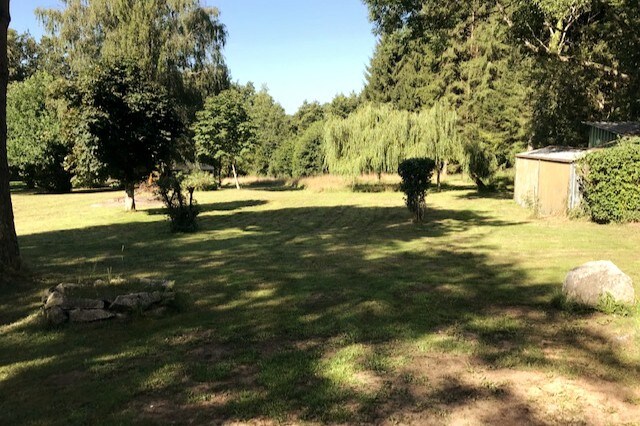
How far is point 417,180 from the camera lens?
50.9 ft

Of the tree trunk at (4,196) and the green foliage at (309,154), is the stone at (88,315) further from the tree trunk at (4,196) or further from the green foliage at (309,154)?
the green foliage at (309,154)

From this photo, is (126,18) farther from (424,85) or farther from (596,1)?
(424,85)

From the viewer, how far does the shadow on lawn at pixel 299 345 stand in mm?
3447

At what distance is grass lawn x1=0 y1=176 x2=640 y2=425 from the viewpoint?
3361mm

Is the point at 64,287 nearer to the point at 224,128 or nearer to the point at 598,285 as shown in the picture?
the point at 598,285

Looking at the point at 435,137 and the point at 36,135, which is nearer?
the point at 435,137

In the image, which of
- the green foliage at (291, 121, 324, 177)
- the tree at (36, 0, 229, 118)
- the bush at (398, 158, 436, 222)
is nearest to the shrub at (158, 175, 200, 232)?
the bush at (398, 158, 436, 222)

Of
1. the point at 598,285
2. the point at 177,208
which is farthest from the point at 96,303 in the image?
the point at 177,208

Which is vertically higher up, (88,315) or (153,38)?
(153,38)

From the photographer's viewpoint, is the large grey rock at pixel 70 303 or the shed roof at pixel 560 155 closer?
the large grey rock at pixel 70 303

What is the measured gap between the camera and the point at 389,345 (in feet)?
14.8

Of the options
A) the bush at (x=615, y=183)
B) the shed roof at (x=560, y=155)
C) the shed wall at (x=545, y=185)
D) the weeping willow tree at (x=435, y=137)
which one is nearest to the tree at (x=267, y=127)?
the weeping willow tree at (x=435, y=137)

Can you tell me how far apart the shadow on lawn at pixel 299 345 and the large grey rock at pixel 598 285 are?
0.45 metres

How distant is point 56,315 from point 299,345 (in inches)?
119
